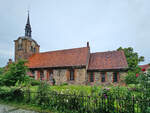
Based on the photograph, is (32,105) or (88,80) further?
(88,80)

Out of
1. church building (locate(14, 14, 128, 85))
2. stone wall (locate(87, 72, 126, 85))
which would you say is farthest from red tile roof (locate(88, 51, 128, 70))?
stone wall (locate(87, 72, 126, 85))

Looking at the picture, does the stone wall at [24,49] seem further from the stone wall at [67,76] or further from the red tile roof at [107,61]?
the red tile roof at [107,61]

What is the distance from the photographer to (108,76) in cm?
1398

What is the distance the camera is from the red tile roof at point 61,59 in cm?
1537

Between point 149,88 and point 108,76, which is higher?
point 149,88

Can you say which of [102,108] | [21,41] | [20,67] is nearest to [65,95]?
[102,108]

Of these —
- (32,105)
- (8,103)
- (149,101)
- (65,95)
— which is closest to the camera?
(149,101)

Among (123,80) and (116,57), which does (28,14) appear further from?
(123,80)

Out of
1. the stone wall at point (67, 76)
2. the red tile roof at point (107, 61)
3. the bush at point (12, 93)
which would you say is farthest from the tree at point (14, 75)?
the red tile roof at point (107, 61)

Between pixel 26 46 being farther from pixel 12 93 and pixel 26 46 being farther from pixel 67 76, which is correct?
pixel 12 93

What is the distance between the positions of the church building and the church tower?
2.73 m

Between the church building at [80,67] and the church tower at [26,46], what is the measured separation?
2.73 metres

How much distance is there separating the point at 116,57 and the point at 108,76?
12.2 feet

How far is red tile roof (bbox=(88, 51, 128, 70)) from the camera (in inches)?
551
